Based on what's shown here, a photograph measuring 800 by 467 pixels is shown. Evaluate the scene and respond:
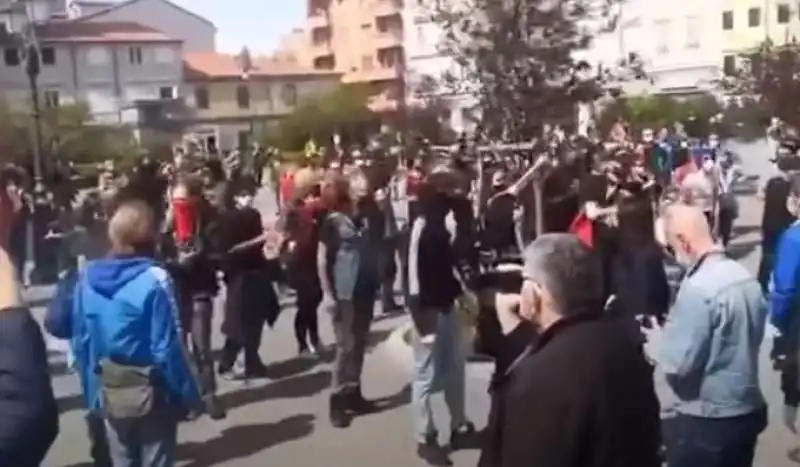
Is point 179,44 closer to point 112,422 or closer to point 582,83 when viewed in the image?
point 582,83

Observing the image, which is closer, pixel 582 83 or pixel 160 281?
pixel 160 281

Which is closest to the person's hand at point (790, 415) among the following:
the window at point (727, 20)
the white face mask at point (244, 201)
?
the white face mask at point (244, 201)

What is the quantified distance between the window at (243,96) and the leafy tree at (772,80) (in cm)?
619

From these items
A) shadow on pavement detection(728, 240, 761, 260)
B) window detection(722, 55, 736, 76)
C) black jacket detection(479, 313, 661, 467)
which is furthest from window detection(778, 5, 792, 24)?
black jacket detection(479, 313, 661, 467)

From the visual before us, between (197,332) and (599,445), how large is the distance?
5500 mm

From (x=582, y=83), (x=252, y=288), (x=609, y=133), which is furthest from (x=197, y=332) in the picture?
(x=609, y=133)

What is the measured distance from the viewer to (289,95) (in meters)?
11.2

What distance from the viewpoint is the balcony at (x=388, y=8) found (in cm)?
1201

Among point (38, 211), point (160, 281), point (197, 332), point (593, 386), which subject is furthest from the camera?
point (38, 211)

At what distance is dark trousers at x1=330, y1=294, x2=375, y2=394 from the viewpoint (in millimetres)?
7688

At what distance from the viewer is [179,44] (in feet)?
39.2

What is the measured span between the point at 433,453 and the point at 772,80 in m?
12.2

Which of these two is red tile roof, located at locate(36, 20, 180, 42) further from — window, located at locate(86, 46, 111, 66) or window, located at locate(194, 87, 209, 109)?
window, located at locate(194, 87, 209, 109)

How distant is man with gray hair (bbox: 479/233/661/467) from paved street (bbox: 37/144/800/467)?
394cm
